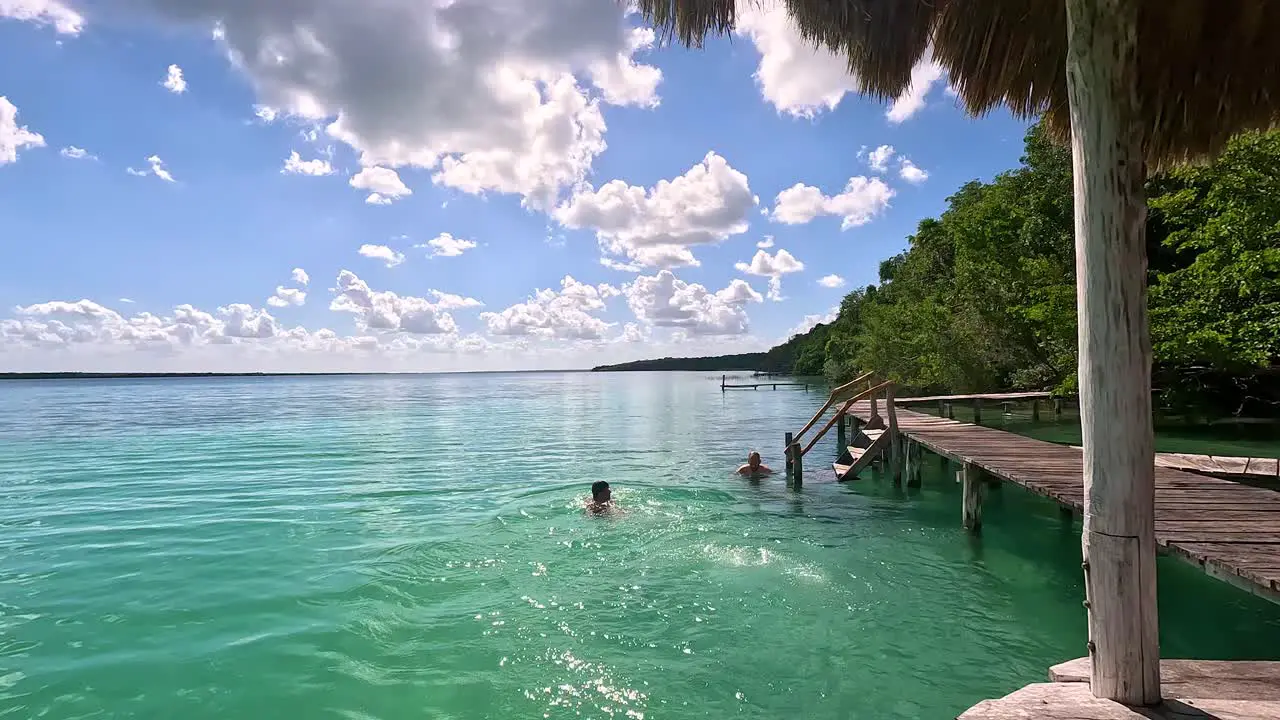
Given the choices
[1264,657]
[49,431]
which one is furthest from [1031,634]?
[49,431]

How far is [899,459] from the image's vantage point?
16531mm

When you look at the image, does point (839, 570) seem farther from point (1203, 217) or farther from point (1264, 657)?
point (1203, 217)

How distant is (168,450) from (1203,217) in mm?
36070

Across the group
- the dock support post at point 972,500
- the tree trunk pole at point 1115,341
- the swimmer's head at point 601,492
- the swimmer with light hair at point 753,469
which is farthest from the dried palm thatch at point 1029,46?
the swimmer with light hair at point 753,469

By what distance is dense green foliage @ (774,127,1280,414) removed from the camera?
14805mm

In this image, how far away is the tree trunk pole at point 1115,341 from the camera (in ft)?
10.8

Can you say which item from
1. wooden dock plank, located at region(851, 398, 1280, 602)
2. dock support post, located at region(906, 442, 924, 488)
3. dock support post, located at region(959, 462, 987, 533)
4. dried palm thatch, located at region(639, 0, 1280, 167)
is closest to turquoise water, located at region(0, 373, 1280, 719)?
dock support post, located at region(959, 462, 987, 533)

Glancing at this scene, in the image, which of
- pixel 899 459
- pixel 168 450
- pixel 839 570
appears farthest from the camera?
pixel 168 450

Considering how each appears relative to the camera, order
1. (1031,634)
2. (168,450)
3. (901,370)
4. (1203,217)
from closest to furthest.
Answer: (1031,634)
(1203,217)
(168,450)
(901,370)

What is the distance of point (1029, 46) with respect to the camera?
16.6 ft

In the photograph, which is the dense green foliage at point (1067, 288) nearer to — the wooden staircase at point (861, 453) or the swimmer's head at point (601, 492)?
the wooden staircase at point (861, 453)

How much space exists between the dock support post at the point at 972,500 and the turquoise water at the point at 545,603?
1.00 feet

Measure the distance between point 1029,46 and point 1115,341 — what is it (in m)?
2.96

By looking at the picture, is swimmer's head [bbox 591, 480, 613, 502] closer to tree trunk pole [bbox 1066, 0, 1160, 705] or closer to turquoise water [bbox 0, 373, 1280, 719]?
turquoise water [bbox 0, 373, 1280, 719]
